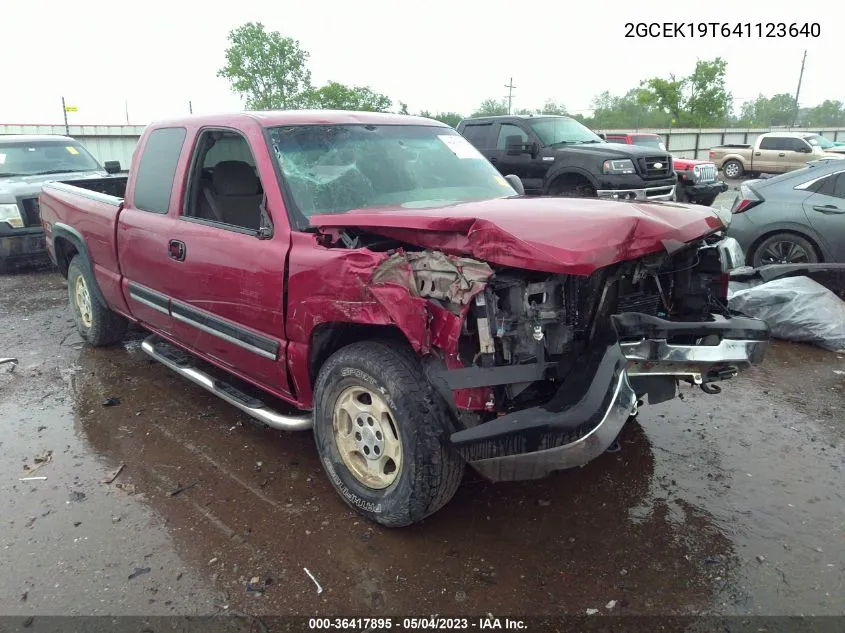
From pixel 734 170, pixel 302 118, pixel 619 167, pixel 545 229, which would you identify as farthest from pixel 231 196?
pixel 734 170

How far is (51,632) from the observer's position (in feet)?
7.63

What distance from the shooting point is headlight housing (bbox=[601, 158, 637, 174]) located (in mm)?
10133

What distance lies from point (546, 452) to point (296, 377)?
141 centimetres

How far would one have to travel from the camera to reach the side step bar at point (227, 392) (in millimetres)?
3182

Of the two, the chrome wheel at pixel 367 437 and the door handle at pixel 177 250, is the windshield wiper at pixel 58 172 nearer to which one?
the door handle at pixel 177 250

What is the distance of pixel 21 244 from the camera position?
8055 millimetres

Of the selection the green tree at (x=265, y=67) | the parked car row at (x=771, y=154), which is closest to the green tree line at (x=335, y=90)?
the green tree at (x=265, y=67)

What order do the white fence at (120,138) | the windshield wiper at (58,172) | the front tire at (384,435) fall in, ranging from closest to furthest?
the front tire at (384,435) → the windshield wiper at (58,172) → the white fence at (120,138)

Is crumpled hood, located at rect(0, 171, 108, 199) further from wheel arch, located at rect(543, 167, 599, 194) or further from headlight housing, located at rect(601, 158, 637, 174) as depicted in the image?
headlight housing, located at rect(601, 158, 637, 174)

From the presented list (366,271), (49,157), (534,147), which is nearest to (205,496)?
(366,271)

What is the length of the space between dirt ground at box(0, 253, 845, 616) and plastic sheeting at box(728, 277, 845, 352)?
1396 mm

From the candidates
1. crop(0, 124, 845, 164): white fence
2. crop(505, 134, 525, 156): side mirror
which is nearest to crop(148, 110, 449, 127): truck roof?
crop(505, 134, 525, 156): side mirror

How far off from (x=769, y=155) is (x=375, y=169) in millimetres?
23736

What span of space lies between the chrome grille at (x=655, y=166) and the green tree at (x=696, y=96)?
3357cm
